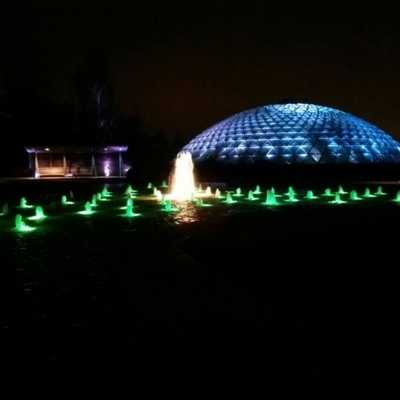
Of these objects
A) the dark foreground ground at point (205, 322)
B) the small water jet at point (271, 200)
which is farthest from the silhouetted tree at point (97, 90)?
the dark foreground ground at point (205, 322)

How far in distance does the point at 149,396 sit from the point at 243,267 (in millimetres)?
4075

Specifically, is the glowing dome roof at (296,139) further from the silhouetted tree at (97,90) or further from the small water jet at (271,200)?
the small water jet at (271,200)

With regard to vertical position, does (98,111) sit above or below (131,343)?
above

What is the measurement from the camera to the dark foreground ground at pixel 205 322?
13.2ft

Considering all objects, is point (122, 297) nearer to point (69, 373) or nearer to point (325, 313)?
point (69, 373)

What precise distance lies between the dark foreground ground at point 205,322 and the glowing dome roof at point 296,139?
118 ft

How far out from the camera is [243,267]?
7.73 m

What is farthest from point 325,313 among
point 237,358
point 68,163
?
point 68,163

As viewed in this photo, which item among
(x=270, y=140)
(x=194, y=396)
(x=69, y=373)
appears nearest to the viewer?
(x=194, y=396)

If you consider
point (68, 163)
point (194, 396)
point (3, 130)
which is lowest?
point (194, 396)

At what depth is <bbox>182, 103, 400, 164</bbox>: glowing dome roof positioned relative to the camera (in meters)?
45.0

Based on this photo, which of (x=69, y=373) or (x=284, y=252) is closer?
(x=69, y=373)

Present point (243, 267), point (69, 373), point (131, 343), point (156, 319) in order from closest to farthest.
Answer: point (69, 373), point (131, 343), point (156, 319), point (243, 267)

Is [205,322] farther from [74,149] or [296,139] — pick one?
[296,139]
